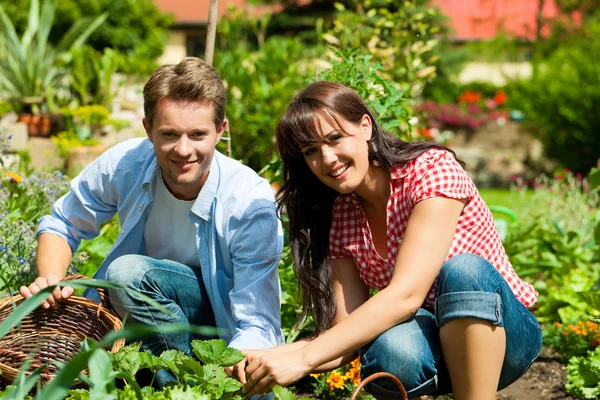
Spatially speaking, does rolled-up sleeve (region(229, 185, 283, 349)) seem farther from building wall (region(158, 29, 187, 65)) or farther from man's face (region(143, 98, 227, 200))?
building wall (region(158, 29, 187, 65))

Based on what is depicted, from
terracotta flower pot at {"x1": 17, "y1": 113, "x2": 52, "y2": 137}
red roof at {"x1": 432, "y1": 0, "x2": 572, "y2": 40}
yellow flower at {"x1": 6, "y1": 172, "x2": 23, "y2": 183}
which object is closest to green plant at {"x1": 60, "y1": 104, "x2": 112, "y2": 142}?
terracotta flower pot at {"x1": 17, "y1": 113, "x2": 52, "y2": 137}

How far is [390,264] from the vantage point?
2217 millimetres

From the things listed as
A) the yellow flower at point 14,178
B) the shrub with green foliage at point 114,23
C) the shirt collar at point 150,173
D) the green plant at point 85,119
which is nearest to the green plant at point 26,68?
the green plant at point 85,119

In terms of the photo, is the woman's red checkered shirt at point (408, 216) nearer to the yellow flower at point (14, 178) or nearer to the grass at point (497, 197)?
the yellow flower at point (14, 178)

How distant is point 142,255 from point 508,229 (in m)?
2.43

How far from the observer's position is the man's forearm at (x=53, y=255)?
2.27 m

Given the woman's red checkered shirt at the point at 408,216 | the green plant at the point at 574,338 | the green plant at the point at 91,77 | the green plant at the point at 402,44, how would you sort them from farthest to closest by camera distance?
the green plant at the point at 91,77 < the green plant at the point at 402,44 < the green plant at the point at 574,338 < the woman's red checkered shirt at the point at 408,216

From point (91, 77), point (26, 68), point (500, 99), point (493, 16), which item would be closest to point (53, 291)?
point (91, 77)

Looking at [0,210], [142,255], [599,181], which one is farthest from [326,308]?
[599,181]

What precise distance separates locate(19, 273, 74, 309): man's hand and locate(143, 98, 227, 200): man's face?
432 millimetres

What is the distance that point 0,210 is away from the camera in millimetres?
2746

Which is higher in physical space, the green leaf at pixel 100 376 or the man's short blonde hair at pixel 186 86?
the man's short blonde hair at pixel 186 86

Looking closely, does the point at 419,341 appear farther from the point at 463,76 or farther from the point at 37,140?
the point at 463,76

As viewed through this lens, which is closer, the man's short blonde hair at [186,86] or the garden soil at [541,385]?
the man's short blonde hair at [186,86]
